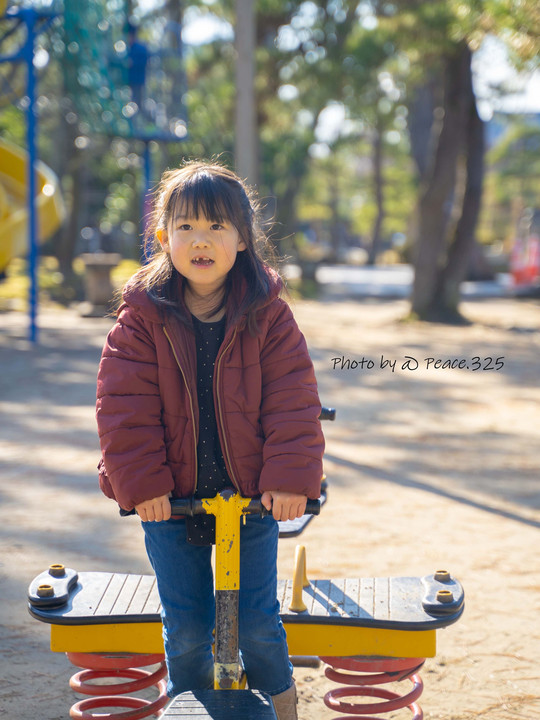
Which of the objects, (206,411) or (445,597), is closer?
(206,411)

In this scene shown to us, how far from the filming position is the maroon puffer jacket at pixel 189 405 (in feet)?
7.01

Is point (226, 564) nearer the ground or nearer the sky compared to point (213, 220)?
nearer the ground

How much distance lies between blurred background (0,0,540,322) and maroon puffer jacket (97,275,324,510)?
33.1 inches

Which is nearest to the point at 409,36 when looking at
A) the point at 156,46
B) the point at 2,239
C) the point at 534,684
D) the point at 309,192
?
the point at 156,46

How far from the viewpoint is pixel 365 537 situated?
438 centimetres

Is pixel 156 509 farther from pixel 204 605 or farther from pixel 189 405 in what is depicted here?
pixel 204 605

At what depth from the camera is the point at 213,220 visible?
87.0 inches

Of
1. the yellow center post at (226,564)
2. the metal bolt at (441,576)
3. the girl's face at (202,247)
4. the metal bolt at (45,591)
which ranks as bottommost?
the metal bolt at (45,591)

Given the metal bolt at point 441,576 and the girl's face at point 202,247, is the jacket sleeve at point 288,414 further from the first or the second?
the metal bolt at point 441,576

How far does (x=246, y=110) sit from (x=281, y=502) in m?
5.44

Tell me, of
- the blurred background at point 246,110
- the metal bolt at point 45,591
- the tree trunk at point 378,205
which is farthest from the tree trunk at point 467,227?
the tree trunk at point 378,205

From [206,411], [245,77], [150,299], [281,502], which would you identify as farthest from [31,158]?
[281,502]

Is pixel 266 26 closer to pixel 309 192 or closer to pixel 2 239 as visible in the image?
pixel 2 239

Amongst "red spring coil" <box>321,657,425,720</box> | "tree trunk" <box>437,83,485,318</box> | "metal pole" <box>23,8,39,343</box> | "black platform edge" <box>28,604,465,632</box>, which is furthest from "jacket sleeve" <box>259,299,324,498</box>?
"tree trunk" <box>437,83,485,318</box>
